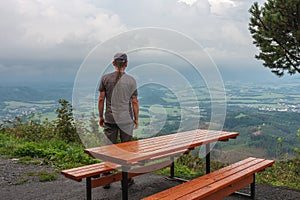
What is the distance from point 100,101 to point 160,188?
5.39 feet

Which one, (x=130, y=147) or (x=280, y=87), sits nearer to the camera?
(x=130, y=147)

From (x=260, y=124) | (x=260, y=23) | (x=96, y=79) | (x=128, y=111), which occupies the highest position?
(x=260, y=23)

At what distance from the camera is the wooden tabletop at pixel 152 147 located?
3138 millimetres

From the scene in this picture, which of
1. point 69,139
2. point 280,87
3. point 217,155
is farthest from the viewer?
point 280,87

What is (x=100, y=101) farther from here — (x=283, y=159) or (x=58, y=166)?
(x=283, y=159)

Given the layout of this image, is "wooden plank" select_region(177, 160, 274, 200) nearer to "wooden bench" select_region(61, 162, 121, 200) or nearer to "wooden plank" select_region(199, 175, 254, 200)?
"wooden plank" select_region(199, 175, 254, 200)

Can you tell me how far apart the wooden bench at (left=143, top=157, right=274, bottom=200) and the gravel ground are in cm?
46

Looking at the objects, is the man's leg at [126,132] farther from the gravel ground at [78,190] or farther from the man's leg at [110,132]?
the gravel ground at [78,190]

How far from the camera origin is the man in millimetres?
4020

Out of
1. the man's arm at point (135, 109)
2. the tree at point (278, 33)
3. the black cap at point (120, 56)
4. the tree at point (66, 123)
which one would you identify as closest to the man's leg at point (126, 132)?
the man's arm at point (135, 109)

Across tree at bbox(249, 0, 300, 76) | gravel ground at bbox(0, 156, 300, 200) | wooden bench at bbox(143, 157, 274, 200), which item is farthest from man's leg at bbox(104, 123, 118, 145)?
tree at bbox(249, 0, 300, 76)

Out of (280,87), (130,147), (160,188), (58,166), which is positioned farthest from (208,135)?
(280,87)

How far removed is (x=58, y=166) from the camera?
5969 millimetres

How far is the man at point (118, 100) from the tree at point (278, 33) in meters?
2.82
